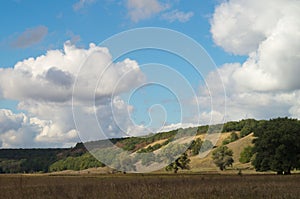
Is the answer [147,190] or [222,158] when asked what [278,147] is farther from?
[222,158]

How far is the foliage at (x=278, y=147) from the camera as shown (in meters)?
82.0

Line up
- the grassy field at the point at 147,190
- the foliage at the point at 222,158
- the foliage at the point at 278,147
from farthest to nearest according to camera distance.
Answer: the foliage at the point at 222,158 → the foliage at the point at 278,147 → the grassy field at the point at 147,190

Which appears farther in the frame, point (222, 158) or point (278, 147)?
point (222, 158)

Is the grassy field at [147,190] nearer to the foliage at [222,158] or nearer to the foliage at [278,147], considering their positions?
the foliage at [278,147]

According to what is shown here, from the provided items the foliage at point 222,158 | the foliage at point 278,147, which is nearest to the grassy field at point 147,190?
the foliage at point 278,147

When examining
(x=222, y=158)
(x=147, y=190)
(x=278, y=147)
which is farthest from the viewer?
(x=222, y=158)

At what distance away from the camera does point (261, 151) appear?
86125 mm

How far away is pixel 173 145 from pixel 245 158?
4953 centimetres

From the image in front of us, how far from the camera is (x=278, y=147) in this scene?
8256 centimetres

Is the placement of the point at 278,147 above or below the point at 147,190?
above

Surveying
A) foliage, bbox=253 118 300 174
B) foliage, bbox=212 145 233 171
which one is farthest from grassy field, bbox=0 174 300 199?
foliage, bbox=212 145 233 171

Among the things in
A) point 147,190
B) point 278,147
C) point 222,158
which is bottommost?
point 147,190

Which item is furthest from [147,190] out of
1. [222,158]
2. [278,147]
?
[222,158]

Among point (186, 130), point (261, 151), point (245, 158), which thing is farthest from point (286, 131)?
point (245, 158)
